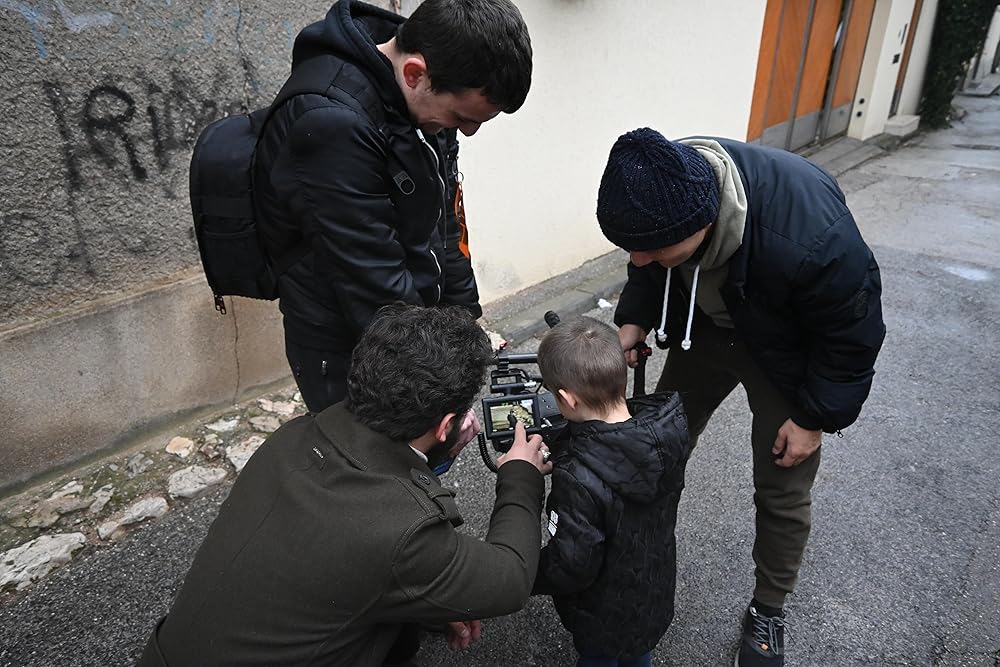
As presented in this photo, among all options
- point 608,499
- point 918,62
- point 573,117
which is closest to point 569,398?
point 608,499

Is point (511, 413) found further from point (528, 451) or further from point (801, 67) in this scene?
point (801, 67)

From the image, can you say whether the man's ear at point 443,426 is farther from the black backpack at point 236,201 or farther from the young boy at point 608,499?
the black backpack at point 236,201

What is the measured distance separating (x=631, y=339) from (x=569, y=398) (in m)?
0.59

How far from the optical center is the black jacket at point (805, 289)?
1470 mm

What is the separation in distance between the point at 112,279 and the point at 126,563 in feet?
3.54

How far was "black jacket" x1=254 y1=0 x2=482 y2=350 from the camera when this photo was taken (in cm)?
137

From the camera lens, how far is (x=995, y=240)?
17.9 ft

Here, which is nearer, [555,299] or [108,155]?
[108,155]

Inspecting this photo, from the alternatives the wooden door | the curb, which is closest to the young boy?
the curb

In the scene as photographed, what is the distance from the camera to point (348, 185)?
54.1 inches

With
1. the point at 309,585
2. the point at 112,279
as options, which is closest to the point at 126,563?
the point at 112,279

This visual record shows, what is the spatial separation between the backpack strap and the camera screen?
746mm

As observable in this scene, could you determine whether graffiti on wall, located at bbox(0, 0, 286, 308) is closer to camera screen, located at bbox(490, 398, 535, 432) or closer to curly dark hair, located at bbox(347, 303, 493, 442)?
curly dark hair, located at bbox(347, 303, 493, 442)

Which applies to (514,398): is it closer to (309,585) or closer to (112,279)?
(309,585)
